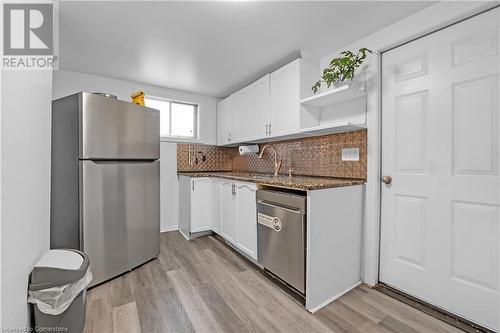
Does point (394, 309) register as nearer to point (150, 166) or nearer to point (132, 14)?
point (150, 166)

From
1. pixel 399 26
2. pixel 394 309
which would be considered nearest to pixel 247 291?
pixel 394 309

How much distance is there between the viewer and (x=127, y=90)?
3061 mm

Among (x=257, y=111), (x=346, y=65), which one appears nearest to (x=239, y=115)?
(x=257, y=111)

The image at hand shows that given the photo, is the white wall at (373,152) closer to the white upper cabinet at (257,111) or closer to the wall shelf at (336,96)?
the wall shelf at (336,96)

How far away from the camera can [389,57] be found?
1.85 m

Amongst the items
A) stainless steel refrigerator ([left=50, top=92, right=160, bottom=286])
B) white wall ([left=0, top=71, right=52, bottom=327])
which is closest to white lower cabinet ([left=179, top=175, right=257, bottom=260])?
stainless steel refrigerator ([left=50, top=92, right=160, bottom=286])

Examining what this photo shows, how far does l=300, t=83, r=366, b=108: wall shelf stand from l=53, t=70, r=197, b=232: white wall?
2.03 metres

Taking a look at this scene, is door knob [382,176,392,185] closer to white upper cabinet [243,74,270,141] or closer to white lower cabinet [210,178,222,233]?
white upper cabinet [243,74,270,141]

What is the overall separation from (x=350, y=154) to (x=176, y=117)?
2741 millimetres

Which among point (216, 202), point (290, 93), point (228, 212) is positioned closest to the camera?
point (290, 93)

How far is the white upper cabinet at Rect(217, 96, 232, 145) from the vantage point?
11.4ft

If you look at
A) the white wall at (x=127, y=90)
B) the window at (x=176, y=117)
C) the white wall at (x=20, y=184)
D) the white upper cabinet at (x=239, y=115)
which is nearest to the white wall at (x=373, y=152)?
the white upper cabinet at (x=239, y=115)

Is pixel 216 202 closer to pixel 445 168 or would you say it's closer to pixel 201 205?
pixel 201 205

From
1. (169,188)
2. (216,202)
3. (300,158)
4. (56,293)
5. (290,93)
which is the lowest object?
(56,293)
